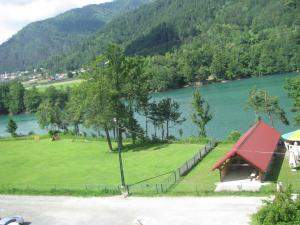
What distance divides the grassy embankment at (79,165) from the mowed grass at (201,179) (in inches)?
111

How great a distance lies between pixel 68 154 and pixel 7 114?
131 meters

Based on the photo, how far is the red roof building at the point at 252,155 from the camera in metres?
40.7

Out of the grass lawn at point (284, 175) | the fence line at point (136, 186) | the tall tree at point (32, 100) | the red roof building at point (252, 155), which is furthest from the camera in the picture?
the tall tree at point (32, 100)

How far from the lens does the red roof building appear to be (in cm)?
4072

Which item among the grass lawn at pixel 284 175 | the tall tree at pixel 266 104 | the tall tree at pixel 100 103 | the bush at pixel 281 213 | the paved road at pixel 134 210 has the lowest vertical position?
the paved road at pixel 134 210

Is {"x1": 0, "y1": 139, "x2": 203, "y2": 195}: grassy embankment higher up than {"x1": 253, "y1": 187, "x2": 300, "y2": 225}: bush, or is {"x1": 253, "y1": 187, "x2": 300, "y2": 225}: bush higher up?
{"x1": 253, "y1": 187, "x2": 300, "y2": 225}: bush

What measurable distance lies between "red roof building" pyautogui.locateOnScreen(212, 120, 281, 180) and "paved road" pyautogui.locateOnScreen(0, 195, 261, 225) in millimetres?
4819

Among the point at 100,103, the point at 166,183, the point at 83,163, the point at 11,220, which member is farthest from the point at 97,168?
the point at 11,220

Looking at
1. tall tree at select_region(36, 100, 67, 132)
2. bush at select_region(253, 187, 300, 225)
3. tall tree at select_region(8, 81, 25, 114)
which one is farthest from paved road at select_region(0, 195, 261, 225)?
tall tree at select_region(8, 81, 25, 114)

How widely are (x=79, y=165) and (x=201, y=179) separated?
712 inches

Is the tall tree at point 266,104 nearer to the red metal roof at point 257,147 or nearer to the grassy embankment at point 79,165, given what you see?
the grassy embankment at point 79,165

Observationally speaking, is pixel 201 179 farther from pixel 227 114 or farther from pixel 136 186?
pixel 227 114

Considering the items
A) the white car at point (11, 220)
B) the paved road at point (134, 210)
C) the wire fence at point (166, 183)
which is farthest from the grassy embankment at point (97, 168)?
the white car at point (11, 220)

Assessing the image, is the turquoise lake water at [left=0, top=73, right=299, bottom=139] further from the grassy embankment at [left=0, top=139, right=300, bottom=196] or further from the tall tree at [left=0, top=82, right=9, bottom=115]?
the tall tree at [left=0, top=82, right=9, bottom=115]
